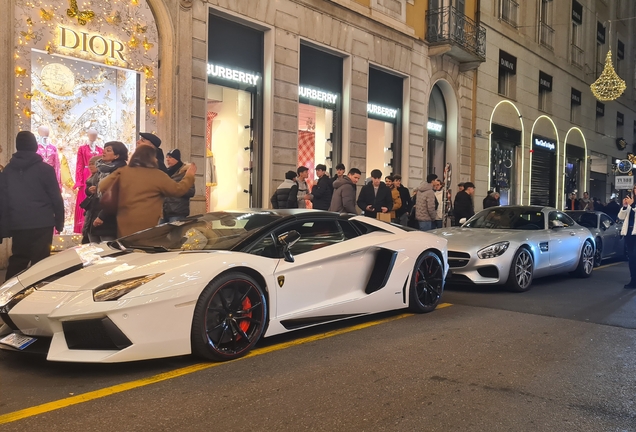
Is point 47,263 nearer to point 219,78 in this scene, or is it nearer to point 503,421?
point 503,421

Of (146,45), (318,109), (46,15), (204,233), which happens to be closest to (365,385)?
(204,233)

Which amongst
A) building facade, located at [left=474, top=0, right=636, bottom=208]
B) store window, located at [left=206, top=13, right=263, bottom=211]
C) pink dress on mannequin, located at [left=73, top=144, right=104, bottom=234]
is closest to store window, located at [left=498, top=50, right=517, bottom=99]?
building facade, located at [left=474, top=0, right=636, bottom=208]

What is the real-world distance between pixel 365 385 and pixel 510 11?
23.4 meters

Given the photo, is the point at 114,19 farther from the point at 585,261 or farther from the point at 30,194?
the point at 585,261

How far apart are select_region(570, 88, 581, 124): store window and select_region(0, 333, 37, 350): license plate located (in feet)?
104

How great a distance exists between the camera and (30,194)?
675 cm

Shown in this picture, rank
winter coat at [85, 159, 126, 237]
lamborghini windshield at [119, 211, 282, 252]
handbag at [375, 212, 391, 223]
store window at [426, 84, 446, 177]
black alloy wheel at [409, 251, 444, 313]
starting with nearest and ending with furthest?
lamborghini windshield at [119, 211, 282, 252] → black alloy wheel at [409, 251, 444, 313] → winter coat at [85, 159, 126, 237] → handbag at [375, 212, 391, 223] → store window at [426, 84, 446, 177]

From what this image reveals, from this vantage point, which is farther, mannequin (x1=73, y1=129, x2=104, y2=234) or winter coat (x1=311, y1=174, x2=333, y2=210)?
winter coat (x1=311, y1=174, x2=333, y2=210)

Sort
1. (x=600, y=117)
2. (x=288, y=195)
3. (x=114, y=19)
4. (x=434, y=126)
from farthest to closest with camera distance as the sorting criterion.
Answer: (x=600, y=117) → (x=434, y=126) → (x=288, y=195) → (x=114, y=19)

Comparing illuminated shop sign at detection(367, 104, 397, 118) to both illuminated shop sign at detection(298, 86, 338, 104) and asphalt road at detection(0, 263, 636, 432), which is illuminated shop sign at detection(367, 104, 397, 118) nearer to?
illuminated shop sign at detection(298, 86, 338, 104)

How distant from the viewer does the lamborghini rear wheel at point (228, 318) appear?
4.58 m

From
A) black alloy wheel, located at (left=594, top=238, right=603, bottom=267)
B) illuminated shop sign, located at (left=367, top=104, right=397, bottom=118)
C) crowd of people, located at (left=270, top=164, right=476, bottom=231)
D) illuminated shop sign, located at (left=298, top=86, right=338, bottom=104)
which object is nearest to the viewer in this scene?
crowd of people, located at (left=270, top=164, right=476, bottom=231)

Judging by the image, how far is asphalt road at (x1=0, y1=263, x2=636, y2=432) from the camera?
3568mm

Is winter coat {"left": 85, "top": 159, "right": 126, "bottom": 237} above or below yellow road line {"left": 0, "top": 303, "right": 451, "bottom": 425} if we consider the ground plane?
above
